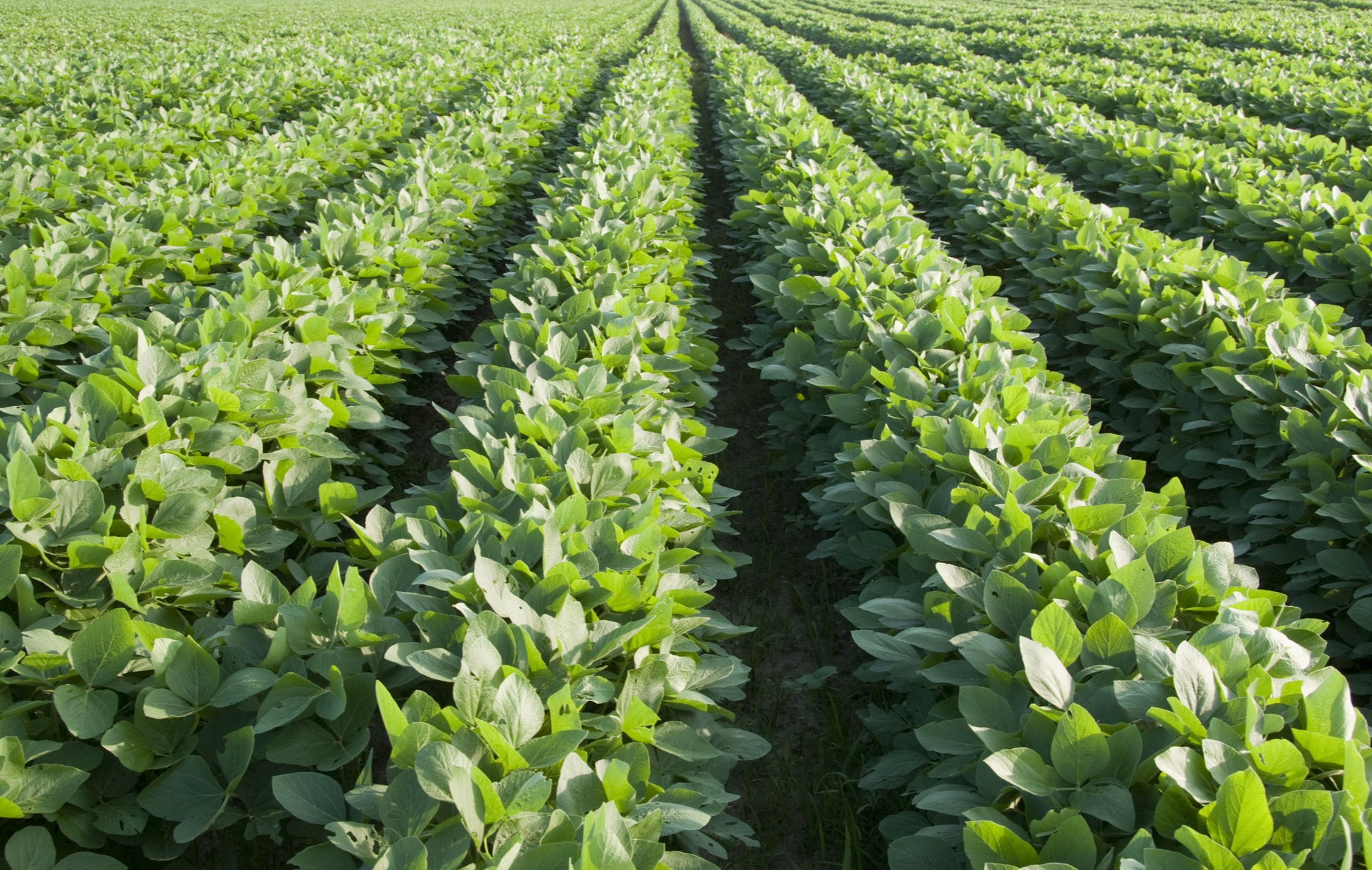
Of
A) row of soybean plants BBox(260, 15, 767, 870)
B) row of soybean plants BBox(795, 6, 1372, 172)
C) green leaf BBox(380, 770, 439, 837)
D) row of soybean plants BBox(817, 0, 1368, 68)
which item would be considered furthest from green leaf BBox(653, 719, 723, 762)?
row of soybean plants BBox(817, 0, 1368, 68)

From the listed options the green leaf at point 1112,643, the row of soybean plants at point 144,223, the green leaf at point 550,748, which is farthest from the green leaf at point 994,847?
the row of soybean plants at point 144,223

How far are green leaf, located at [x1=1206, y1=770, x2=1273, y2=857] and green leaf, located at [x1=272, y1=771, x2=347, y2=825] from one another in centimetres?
146

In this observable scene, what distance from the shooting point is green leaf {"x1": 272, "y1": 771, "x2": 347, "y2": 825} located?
1.43 metres

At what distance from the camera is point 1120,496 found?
2.15 m

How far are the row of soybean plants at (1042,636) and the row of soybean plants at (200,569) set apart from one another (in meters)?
1.17

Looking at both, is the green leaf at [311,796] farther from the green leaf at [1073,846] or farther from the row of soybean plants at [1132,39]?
the row of soybean plants at [1132,39]

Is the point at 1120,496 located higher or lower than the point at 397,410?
higher

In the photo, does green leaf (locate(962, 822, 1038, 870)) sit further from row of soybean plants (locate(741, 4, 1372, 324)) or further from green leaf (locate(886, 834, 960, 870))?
row of soybean plants (locate(741, 4, 1372, 324))

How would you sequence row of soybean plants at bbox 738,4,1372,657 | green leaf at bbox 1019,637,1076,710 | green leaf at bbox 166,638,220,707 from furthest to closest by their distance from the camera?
row of soybean plants at bbox 738,4,1372,657
green leaf at bbox 166,638,220,707
green leaf at bbox 1019,637,1076,710

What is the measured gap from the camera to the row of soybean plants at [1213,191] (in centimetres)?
454

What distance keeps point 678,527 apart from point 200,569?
4.01ft

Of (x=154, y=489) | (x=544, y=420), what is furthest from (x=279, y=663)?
(x=544, y=420)

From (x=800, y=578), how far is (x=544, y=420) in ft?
4.75

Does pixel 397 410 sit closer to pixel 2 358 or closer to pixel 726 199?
pixel 2 358
